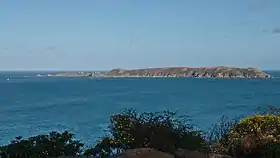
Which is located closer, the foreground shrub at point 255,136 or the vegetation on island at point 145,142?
the vegetation on island at point 145,142

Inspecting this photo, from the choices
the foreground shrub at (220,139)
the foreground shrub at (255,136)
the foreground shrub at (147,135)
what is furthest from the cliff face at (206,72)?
the foreground shrub at (147,135)

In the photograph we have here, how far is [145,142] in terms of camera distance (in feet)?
23.8

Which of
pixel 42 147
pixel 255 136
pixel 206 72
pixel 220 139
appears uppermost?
pixel 206 72

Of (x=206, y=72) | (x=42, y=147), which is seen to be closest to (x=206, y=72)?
(x=206, y=72)

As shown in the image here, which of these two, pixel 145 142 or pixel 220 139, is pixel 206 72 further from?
pixel 145 142

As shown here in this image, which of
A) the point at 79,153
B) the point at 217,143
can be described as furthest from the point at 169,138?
the point at 217,143

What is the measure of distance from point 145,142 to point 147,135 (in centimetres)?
13

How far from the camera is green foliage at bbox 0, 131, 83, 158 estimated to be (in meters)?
6.54

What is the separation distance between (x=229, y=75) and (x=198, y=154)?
168m

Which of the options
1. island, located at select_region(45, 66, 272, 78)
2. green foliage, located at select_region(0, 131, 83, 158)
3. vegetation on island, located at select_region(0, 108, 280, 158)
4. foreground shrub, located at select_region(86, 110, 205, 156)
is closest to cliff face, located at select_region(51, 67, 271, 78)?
island, located at select_region(45, 66, 272, 78)

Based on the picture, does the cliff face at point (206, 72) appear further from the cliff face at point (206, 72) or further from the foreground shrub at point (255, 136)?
the foreground shrub at point (255, 136)

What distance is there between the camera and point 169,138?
718cm

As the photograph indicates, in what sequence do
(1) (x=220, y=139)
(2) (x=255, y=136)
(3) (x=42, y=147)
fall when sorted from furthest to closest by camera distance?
(1) (x=220, y=139) < (2) (x=255, y=136) < (3) (x=42, y=147)

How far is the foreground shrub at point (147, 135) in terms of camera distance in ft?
23.4
